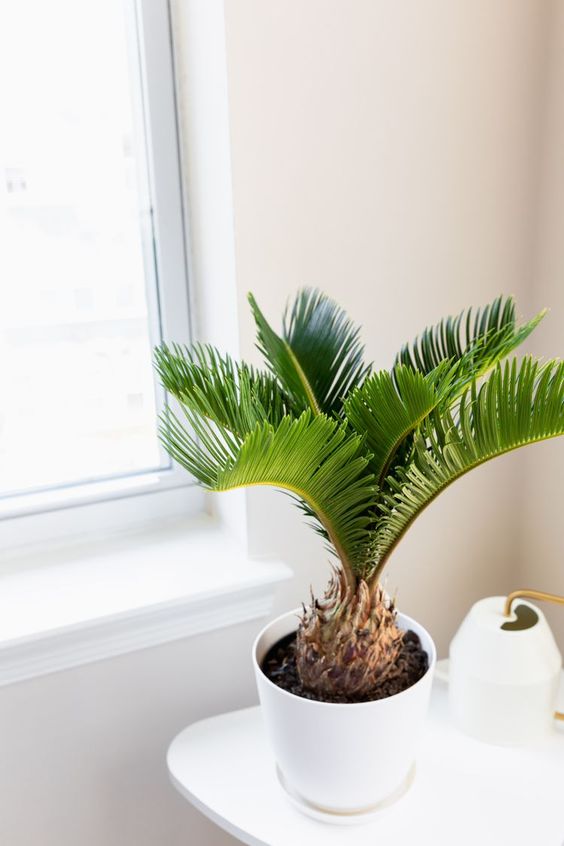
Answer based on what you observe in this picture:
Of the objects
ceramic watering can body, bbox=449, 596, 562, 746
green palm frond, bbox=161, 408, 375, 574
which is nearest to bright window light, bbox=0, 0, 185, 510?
green palm frond, bbox=161, 408, 375, 574

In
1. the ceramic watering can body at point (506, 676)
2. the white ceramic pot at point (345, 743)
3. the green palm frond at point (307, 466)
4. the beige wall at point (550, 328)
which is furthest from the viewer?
the beige wall at point (550, 328)

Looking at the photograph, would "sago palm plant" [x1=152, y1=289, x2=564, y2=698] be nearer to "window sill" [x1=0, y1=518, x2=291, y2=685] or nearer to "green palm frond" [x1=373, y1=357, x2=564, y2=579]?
"green palm frond" [x1=373, y1=357, x2=564, y2=579]

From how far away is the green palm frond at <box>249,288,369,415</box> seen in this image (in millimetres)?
911

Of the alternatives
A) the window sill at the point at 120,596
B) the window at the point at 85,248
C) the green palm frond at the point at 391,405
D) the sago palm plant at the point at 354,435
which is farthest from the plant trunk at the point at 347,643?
the window at the point at 85,248

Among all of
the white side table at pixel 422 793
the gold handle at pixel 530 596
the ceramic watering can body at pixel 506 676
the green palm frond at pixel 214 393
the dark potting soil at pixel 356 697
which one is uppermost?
the green palm frond at pixel 214 393

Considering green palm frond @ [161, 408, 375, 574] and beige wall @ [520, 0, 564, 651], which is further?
beige wall @ [520, 0, 564, 651]

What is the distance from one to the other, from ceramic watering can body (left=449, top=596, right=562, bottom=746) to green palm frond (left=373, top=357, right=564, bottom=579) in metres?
0.25

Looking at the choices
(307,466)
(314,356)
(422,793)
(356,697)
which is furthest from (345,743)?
(314,356)

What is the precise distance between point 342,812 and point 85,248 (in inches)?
33.6

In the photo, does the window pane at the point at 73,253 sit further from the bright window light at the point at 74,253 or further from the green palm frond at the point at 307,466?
the green palm frond at the point at 307,466

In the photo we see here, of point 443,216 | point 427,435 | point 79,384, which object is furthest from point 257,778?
point 443,216

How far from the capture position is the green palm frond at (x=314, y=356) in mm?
911

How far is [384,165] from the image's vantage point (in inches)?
45.1

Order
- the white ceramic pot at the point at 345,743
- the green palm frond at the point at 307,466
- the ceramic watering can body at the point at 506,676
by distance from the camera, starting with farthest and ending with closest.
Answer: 1. the ceramic watering can body at the point at 506,676
2. the white ceramic pot at the point at 345,743
3. the green palm frond at the point at 307,466
